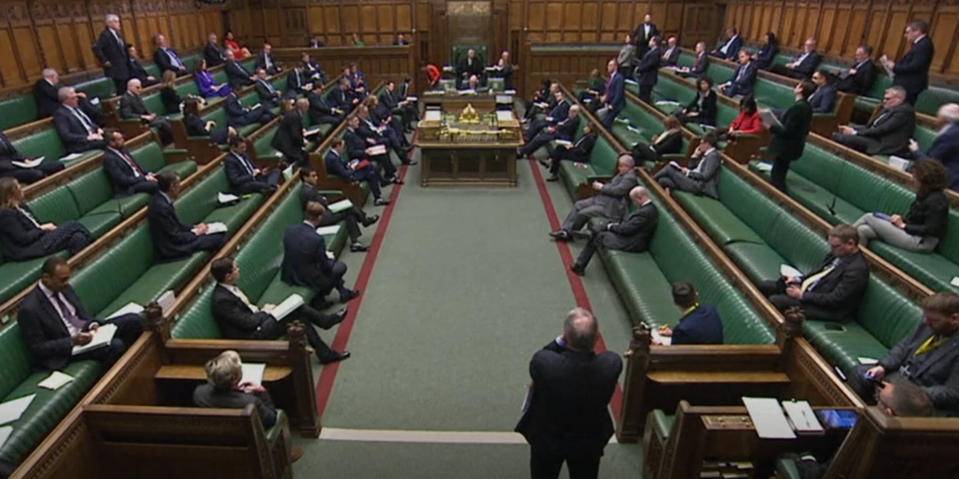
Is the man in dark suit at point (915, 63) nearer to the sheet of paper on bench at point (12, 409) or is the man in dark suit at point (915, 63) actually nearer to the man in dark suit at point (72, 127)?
the sheet of paper on bench at point (12, 409)

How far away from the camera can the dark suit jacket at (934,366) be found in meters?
2.82

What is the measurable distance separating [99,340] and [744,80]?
10184 millimetres

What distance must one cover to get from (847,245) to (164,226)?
5402 mm

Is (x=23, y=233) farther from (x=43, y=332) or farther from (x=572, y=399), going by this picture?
(x=572, y=399)

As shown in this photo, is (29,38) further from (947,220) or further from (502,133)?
(947,220)

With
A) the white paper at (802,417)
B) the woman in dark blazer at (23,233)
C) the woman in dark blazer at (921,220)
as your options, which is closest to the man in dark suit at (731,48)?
the woman in dark blazer at (921,220)

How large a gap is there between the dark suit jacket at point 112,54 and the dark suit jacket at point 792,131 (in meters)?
9.58

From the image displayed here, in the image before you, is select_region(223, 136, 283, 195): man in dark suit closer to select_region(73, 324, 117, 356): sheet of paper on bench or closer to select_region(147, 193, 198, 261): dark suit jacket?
select_region(147, 193, 198, 261): dark suit jacket

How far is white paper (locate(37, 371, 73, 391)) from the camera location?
335 centimetres

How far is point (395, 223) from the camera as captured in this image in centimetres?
747

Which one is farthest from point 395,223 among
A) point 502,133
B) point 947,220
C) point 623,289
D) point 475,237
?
point 947,220

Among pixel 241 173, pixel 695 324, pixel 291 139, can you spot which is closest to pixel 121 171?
pixel 241 173

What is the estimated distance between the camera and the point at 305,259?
4844 mm

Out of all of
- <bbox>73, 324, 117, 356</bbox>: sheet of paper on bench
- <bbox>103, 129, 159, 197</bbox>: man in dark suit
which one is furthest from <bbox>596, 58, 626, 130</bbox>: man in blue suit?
<bbox>73, 324, 117, 356</bbox>: sheet of paper on bench
